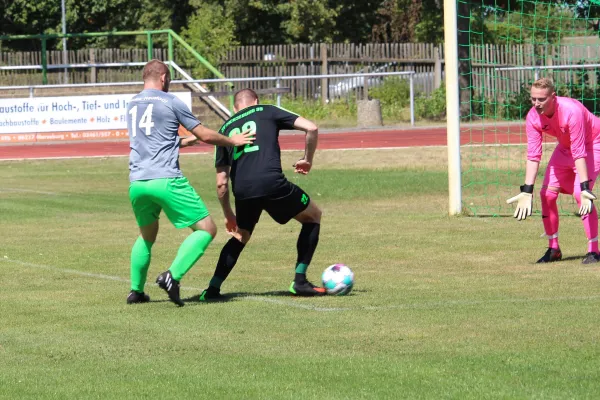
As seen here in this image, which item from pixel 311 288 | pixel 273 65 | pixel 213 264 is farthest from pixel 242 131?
pixel 273 65

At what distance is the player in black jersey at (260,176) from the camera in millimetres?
9906

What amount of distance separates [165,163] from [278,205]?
3.37 feet

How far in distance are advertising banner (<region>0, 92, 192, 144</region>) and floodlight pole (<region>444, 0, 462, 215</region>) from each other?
17.9m

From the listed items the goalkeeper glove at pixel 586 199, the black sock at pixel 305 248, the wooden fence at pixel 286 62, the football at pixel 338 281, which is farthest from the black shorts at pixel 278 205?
the wooden fence at pixel 286 62

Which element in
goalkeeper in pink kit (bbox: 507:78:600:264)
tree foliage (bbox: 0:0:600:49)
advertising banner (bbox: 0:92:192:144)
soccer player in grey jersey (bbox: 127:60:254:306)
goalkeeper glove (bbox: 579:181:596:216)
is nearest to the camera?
soccer player in grey jersey (bbox: 127:60:254:306)

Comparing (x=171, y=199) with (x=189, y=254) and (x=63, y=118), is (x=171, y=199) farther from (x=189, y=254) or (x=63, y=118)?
(x=63, y=118)

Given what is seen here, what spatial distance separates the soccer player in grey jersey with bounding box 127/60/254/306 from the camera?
9.58m

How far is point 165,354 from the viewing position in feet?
25.6

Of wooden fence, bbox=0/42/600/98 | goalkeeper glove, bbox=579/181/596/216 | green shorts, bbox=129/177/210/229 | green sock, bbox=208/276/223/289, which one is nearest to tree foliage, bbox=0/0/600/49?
wooden fence, bbox=0/42/600/98

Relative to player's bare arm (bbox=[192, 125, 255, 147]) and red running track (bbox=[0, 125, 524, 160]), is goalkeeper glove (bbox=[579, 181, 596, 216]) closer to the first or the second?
player's bare arm (bbox=[192, 125, 255, 147])

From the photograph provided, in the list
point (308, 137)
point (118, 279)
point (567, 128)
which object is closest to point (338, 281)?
point (308, 137)

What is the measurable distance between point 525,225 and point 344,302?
6.78 meters

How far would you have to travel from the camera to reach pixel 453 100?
17.4 meters

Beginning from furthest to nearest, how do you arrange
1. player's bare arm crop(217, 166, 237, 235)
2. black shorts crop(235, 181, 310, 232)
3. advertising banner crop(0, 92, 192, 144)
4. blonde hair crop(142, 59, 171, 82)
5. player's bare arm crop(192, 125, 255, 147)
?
advertising banner crop(0, 92, 192, 144) → black shorts crop(235, 181, 310, 232) → player's bare arm crop(217, 166, 237, 235) → blonde hair crop(142, 59, 171, 82) → player's bare arm crop(192, 125, 255, 147)
